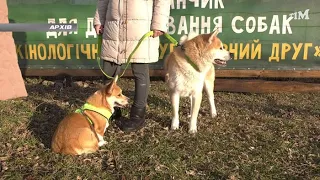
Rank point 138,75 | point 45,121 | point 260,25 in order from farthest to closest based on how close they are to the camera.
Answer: point 260,25
point 45,121
point 138,75

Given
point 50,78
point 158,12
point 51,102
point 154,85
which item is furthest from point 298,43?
point 50,78

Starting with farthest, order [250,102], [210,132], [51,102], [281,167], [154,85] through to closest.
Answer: [154,85], [250,102], [51,102], [210,132], [281,167]

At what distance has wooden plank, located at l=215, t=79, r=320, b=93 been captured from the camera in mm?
6746

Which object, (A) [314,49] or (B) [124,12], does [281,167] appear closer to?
(B) [124,12]

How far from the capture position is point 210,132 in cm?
472

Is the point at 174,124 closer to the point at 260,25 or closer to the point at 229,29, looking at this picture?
the point at 229,29

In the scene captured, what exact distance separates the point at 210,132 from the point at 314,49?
10.1 feet

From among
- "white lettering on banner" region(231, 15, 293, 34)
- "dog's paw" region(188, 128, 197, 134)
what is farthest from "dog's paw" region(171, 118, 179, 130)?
"white lettering on banner" region(231, 15, 293, 34)

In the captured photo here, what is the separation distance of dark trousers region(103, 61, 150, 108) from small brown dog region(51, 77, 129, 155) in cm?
27

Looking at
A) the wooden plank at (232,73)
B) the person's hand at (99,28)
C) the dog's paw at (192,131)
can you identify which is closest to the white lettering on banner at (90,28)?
the wooden plank at (232,73)

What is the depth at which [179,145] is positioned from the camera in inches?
167

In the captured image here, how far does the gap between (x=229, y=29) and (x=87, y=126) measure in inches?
148

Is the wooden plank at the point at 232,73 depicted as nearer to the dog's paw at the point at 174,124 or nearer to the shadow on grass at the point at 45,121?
the shadow on grass at the point at 45,121

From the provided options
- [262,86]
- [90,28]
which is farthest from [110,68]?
[262,86]
